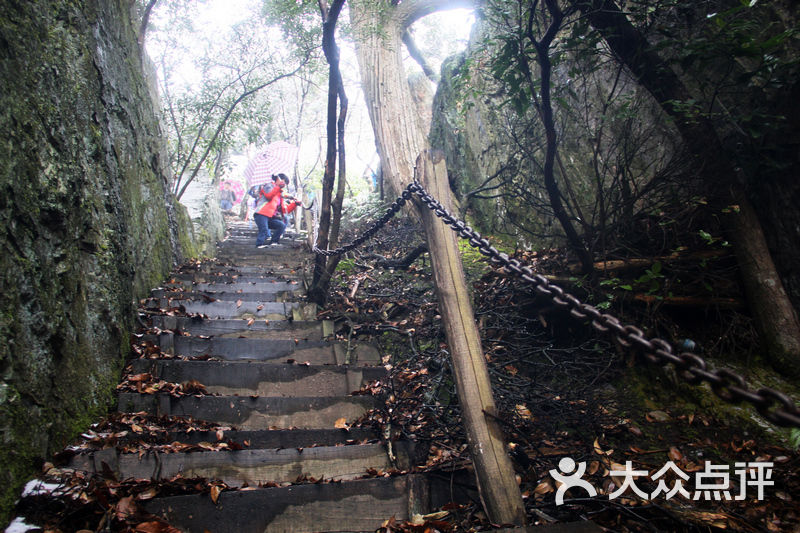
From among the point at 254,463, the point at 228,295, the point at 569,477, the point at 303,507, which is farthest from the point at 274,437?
the point at 228,295

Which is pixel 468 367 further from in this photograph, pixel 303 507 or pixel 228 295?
pixel 228 295

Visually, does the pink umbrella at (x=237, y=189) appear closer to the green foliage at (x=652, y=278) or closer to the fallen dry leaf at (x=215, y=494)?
the green foliage at (x=652, y=278)

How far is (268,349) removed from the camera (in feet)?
13.9

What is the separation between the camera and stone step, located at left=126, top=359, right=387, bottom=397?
354 centimetres

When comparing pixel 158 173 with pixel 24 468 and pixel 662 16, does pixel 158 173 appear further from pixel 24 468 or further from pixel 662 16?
pixel 662 16

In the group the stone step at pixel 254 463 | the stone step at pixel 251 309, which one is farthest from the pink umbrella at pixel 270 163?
the stone step at pixel 254 463

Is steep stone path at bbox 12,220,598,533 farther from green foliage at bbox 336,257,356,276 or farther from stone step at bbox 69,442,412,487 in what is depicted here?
green foliage at bbox 336,257,356,276

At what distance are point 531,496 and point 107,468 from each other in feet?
7.05

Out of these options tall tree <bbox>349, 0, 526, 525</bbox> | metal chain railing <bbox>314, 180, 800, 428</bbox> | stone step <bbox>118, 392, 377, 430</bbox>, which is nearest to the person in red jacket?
stone step <bbox>118, 392, 377, 430</bbox>

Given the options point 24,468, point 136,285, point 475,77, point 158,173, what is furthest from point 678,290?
point 158,173

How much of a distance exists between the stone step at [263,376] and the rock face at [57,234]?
1.23 ft

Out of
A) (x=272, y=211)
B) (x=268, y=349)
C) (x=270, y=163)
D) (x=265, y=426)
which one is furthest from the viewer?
(x=270, y=163)

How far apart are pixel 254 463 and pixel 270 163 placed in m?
11.3

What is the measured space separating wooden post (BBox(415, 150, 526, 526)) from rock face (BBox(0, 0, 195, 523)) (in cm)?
206
